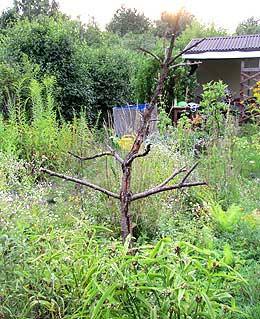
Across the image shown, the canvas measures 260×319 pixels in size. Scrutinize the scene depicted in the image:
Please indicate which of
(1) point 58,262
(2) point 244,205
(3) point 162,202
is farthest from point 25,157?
(1) point 58,262

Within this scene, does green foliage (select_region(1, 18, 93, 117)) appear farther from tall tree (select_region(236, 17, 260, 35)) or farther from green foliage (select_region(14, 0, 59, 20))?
tall tree (select_region(236, 17, 260, 35))

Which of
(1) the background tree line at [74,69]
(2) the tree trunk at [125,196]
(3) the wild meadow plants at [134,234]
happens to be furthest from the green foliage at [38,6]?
(2) the tree trunk at [125,196]

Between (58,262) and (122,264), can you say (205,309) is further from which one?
(58,262)

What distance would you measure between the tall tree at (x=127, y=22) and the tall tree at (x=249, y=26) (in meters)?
6.94

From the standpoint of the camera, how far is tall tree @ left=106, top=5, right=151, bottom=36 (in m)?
26.3

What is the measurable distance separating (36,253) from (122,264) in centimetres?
51

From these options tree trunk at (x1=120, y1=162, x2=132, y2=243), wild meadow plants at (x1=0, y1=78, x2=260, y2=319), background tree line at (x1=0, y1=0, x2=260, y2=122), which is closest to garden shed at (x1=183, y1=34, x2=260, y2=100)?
background tree line at (x1=0, y1=0, x2=260, y2=122)

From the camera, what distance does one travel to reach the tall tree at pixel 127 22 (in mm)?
26328

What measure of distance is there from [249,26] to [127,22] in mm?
9400

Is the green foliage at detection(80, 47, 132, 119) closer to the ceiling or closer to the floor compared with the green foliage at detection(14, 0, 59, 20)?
closer to the floor

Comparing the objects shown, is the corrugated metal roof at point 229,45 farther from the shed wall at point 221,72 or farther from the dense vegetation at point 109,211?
the dense vegetation at point 109,211

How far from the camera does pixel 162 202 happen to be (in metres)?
3.77

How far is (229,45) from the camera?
45.5ft

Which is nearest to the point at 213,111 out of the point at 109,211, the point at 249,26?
the point at 109,211
